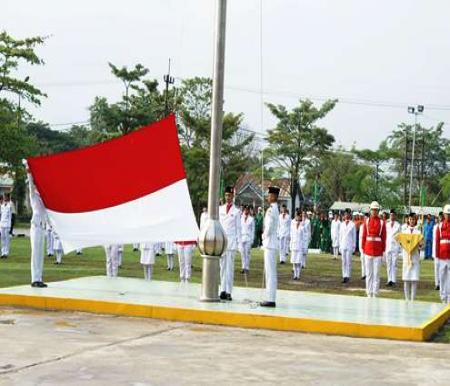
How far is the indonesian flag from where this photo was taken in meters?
13.2

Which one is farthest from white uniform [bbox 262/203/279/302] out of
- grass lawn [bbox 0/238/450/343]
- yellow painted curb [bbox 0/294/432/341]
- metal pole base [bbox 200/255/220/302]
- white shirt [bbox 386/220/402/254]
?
white shirt [bbox 386/220/402/254]

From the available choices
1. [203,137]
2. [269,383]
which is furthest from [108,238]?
[203,137]

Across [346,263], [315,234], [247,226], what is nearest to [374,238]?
[346,263]

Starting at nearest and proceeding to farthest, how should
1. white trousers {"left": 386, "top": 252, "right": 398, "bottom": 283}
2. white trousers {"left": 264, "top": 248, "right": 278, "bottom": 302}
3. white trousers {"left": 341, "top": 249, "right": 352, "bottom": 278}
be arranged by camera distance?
white trousers {"left": 264, "top": 248, "right": 278, "bottom": 302} < white trousers {"left": 386, "top": 252, "right": 398, "bottom": 283} < white trousers {"left": 341, "top": 249, "right": 352, "bottom": 278}

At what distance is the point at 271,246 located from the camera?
1255cm

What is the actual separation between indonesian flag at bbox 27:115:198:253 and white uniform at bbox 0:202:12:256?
10.7 meters

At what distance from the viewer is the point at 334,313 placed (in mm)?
11742

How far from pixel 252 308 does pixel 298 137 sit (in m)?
40.8

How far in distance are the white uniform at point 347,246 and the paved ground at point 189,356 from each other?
1108 cm

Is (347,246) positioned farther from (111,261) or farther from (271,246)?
(271,246)

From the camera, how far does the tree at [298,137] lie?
2048 inches

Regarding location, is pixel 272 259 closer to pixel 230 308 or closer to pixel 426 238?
pixel 230 308

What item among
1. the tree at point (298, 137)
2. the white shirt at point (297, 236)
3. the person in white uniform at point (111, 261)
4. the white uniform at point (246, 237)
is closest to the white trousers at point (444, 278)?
the person in white uniform at point (111, 261)

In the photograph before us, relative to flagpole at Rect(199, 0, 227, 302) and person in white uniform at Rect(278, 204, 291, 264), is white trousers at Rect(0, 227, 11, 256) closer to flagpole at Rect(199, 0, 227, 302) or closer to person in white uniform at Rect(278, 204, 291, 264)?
person in white uniform at Rect(278, 204, 291, 264)
